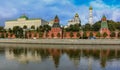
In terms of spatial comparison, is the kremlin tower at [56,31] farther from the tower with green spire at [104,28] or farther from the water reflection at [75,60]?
the water reflection at [75,60]

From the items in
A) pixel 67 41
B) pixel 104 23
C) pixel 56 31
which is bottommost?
pixel 67 41

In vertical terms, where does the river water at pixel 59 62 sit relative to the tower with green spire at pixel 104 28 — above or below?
below

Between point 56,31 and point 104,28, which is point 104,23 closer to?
point 104,28

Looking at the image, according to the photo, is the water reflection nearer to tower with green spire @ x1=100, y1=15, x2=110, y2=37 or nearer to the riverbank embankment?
the riverbank embankment

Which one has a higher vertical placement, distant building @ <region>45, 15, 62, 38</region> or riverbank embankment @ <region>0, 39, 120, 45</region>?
distant building @ <region>45, 15, 62, 38</region>

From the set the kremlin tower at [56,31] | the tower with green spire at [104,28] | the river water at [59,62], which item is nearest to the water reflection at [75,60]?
the river water at [59,62]

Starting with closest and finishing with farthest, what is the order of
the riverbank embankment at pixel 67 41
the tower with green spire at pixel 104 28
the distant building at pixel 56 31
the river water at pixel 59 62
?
the river water at pixel 59 62 < the riverbank embankment at pixel 67 41 < the tower with green spire at pixel 104 28 < the distant building at pixel 56 31

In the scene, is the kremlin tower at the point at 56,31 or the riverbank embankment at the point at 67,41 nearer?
the riverbank embankment at the point at 67,41

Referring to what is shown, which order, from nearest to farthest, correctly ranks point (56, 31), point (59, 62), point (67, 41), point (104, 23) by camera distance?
point (59, 62) → point (67, 41) → point (104, 23) → point (56, 31)

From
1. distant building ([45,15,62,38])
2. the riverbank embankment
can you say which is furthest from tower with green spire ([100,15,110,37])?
the riverbank embankment

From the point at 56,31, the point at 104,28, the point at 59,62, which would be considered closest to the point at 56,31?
the point at 56,31

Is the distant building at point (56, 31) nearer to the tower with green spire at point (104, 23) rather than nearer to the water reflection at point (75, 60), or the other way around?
the tower with green spire at point (104, 23)

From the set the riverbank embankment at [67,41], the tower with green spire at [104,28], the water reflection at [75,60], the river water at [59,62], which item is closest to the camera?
the river water at [59,62]

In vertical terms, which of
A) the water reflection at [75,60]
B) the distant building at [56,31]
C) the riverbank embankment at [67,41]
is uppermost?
the distant building at [56,31]
